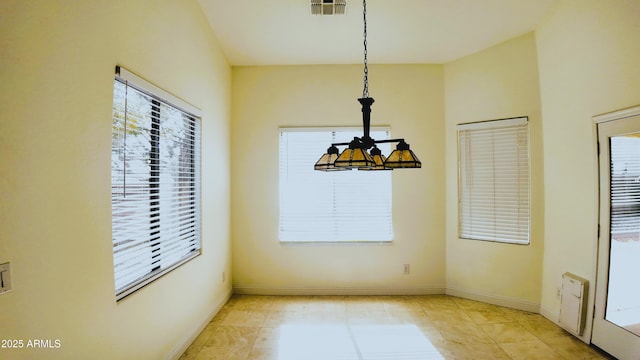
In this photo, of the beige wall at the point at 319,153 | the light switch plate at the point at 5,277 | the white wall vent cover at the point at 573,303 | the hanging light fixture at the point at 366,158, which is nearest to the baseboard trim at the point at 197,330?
the beige wall at the point at 319,153

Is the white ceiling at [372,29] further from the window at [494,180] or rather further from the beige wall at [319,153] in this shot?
the window at [494,180]

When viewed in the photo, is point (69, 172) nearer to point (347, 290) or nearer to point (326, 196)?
point (326, 196)

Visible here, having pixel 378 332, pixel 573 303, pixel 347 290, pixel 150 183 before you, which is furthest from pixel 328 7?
pixel 573 303

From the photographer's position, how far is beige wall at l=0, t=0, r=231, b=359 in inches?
44.9

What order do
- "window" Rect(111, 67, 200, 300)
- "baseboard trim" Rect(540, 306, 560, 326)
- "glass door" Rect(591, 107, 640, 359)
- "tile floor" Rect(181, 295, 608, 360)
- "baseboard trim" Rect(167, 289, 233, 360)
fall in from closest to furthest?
1. "window" Rect(111, 67, 200, 300)
2. "glass door" Rect(591, 107, 640, 359)
3. "baseboard trim" Rect(167, 289, 233, 360)
4. "tile floor" Rect(181, 295, 608, 360)
5. "baseboard trim" Rect(540, 306, 560, 326)

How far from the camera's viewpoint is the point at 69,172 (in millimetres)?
1396

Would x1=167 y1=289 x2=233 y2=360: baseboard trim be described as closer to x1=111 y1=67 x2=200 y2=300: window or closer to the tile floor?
the tile floor

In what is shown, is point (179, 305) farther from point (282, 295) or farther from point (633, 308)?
point (633, 308)

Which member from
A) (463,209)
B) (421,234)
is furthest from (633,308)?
(421,234)

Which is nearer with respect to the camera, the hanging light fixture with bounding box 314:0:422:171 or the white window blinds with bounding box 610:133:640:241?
the hanging light fixture with bounding box 314:0:422:171

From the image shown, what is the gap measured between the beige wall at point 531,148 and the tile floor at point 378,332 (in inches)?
9.5

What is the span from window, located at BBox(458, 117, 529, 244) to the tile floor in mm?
935

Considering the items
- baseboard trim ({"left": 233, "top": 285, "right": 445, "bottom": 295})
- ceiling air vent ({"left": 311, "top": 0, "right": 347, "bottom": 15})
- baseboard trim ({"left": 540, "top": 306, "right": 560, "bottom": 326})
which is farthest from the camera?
baseboard trim ({"left": 233, "top": 285, "right": 445, "bottom": 295})

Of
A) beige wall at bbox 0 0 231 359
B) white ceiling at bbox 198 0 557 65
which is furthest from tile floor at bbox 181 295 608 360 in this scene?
white ceiling at bbox 198 0 557 65
